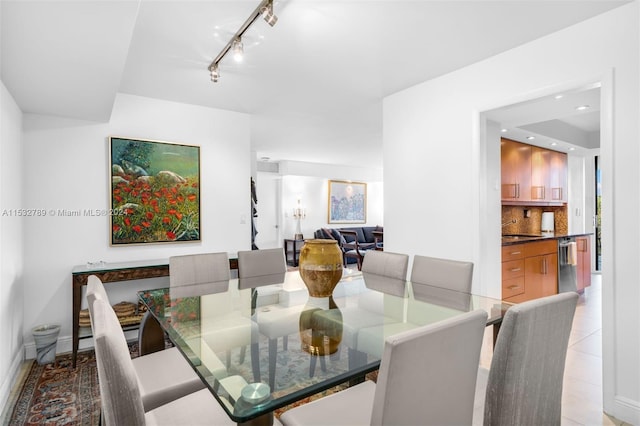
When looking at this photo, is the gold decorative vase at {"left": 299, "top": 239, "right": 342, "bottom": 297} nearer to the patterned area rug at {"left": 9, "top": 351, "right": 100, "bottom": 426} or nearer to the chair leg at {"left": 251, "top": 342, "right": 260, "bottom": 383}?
the chair leg at {"left": 251, "top": 342, "right": 260, "bottom": 383}

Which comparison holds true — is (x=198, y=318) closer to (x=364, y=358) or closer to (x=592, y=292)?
(x=364, y=358)

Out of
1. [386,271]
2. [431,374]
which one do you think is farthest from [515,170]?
[431,374]

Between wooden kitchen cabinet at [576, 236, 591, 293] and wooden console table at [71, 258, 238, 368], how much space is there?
543 cm

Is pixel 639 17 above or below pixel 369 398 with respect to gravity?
above

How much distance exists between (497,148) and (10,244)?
449 cm

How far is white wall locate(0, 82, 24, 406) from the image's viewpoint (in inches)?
90.1

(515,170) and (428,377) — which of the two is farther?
(515,170)

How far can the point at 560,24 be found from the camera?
7.38 ft

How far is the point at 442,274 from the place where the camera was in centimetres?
234

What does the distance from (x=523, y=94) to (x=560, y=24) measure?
46cm

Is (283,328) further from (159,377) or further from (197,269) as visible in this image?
(197,269)

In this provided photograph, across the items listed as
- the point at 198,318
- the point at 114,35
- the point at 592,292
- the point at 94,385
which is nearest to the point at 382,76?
the point at 114,35

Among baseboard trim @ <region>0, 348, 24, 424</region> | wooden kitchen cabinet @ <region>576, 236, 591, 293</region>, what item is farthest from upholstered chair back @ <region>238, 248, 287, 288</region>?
wooden kitchen cabinet @ <region>576, 236, 591, 293</region>

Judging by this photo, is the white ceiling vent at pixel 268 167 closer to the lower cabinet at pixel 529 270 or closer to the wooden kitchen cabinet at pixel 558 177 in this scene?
the wooden kitchen cabinet at pixel 558 177
